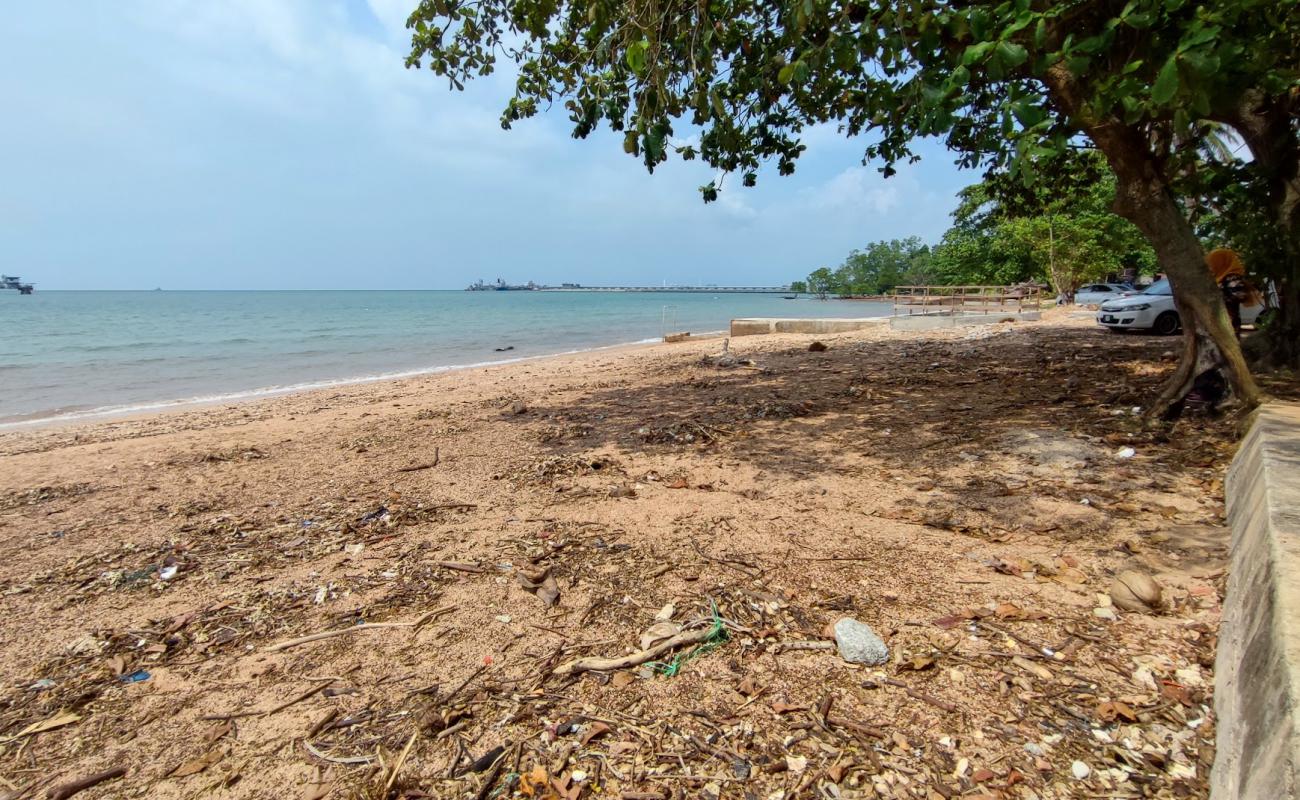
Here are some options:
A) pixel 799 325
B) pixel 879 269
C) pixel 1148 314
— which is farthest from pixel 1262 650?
pixel 879 269

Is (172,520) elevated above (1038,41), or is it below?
below

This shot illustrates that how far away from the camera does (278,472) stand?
5727 mm

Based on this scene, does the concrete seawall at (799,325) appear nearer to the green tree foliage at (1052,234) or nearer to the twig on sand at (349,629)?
the green tree foliage at (1052,234)

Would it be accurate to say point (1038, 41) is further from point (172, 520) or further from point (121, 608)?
point (172, 520)

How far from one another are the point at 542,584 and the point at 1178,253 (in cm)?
581

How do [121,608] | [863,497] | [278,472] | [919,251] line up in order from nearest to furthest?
[121,608] → [863,497] → [278,472] → [919,251]

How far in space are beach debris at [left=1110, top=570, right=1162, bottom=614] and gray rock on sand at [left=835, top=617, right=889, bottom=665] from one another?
1.15 metres

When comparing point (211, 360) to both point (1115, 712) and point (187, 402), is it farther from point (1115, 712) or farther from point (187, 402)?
point (1115, 712)

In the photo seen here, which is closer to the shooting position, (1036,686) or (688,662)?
(1036,686)

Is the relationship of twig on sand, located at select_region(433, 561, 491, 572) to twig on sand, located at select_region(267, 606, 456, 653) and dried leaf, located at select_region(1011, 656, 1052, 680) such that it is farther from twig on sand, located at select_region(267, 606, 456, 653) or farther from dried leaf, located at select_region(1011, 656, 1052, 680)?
dried leaf, located at select_region(1011, 656, 1052, 680)

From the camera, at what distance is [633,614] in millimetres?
2850

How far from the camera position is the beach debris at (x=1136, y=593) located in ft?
8.74

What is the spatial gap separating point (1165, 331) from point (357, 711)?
16.5m

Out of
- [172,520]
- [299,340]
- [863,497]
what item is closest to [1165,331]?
[863,497]
